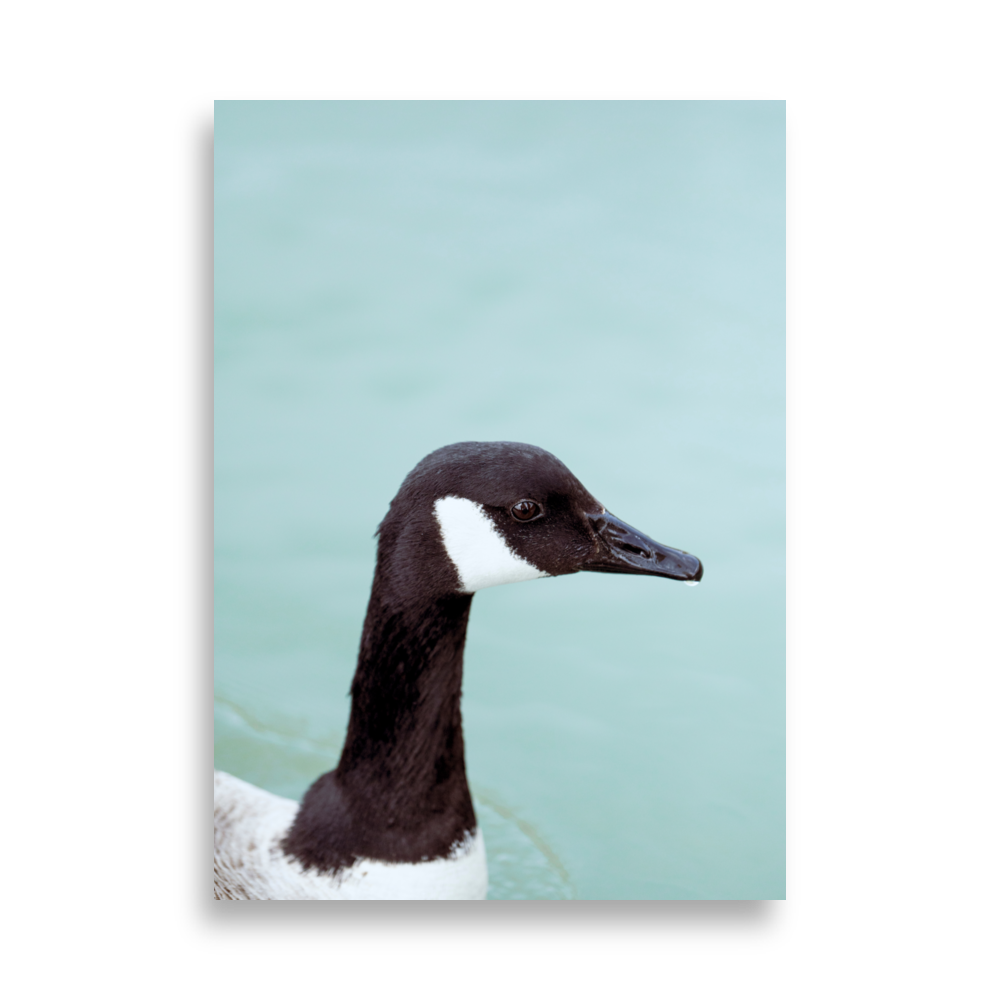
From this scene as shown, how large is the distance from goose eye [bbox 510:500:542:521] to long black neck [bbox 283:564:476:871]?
0.26 m

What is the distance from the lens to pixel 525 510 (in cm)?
209

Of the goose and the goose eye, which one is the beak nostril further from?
the goose eye

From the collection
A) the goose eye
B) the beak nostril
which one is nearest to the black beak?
the beak nostril

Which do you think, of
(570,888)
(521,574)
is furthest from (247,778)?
(521,574)

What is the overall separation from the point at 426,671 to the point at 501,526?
42 centimetres

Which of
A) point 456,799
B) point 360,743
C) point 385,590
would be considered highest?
point 385,590

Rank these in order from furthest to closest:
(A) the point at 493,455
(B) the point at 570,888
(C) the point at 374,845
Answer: (B) the point at 570,888 < (C) the point at 374,845 < (A) the point at 493,455

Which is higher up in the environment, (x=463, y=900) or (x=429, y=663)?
(x=429, y=663)

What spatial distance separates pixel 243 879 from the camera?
92.5 inches

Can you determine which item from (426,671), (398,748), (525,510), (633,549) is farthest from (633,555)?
(398,748)

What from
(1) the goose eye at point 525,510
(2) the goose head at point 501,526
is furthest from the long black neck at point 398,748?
(1) the goose eye at point 525,510

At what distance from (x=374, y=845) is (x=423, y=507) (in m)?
0.87

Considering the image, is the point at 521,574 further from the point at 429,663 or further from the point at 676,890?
the point at 676,890

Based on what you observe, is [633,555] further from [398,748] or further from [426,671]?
[398,748]
